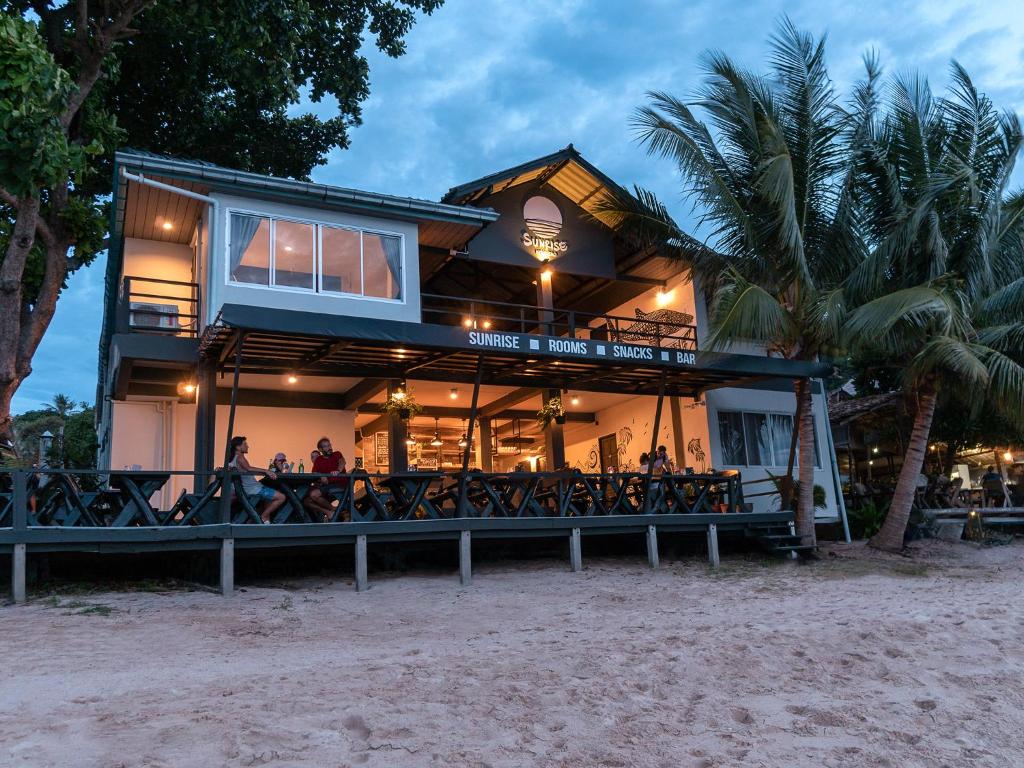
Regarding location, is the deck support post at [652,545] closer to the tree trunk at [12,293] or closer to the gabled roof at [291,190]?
the gabled roof at [291,190]

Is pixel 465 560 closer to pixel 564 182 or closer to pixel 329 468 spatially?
pixel 329 468

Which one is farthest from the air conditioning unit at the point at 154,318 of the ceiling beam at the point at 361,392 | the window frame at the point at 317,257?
the ceiling beam at the point at 361,392

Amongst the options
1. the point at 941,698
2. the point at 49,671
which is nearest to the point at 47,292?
the point at 49,671

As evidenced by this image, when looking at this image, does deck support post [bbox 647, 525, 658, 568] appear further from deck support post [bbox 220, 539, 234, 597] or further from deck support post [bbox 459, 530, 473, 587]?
deck support post [bbox 220, 539, 234, 597]

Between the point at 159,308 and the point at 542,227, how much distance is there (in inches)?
294

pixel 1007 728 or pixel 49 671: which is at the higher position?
pixel 49 671

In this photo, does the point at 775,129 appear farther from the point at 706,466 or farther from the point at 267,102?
the point at 267,102

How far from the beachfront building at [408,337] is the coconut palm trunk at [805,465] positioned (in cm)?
71

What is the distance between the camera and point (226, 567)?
9.85 meters

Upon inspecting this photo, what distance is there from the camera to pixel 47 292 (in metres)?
16.2

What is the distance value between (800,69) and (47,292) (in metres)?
14.7

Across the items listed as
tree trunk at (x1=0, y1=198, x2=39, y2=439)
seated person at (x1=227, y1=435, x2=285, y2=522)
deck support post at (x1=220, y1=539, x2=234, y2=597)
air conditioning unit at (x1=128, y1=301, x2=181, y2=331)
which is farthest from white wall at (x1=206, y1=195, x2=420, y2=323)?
deck support post at (x1=220, y1=539, x2=234, y2=597)

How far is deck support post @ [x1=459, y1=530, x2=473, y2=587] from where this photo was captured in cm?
1133

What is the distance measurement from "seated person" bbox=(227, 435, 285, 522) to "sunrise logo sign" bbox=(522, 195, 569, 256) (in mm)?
8281
